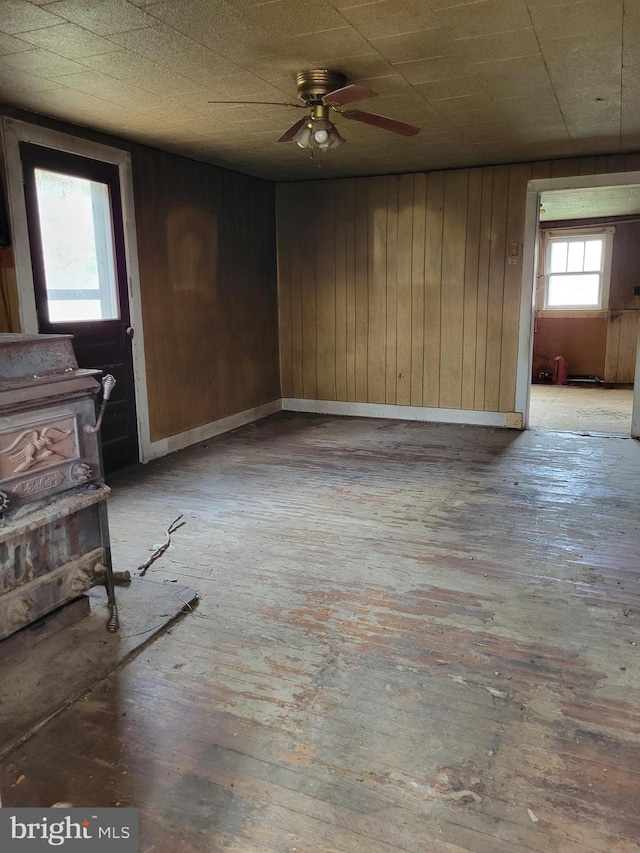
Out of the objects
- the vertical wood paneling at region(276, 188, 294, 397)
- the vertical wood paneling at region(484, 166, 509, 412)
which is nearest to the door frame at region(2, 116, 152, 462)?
the vertical wood paneling at region(276, 188, 294, 397)

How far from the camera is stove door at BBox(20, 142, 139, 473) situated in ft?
13.3

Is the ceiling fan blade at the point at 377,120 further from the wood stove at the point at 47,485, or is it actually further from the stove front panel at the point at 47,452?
the stove front panel at the point at 47,452

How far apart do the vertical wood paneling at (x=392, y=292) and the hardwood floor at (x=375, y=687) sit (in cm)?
280

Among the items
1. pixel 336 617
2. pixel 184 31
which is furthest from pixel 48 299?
pixel 336 617

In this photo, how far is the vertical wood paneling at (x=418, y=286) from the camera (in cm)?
632

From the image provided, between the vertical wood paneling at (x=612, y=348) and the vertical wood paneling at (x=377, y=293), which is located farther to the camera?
the vertical wood paneling at (x=612, y=348)

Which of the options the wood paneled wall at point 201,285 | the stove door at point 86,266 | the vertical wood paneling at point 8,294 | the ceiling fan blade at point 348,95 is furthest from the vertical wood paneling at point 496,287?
the vertical wood paneling at point 8,294

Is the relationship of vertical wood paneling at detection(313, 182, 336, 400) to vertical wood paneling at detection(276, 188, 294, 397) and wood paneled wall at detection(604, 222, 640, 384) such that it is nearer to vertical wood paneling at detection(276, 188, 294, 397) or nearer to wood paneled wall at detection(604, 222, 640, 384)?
vertical wood paneling at detection(276, 188, 294, 397)

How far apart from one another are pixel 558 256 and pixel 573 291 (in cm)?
60

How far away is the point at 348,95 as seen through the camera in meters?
3.14

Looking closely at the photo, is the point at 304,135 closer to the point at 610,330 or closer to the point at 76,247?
the point at 76,247

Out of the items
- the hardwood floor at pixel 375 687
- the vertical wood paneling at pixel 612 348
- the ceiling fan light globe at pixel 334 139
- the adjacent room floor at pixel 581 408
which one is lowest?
the hardwood floor at pixel 375 687

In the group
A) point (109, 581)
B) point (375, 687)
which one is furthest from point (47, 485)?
point (375, 687)

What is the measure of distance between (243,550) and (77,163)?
3.01 meters
